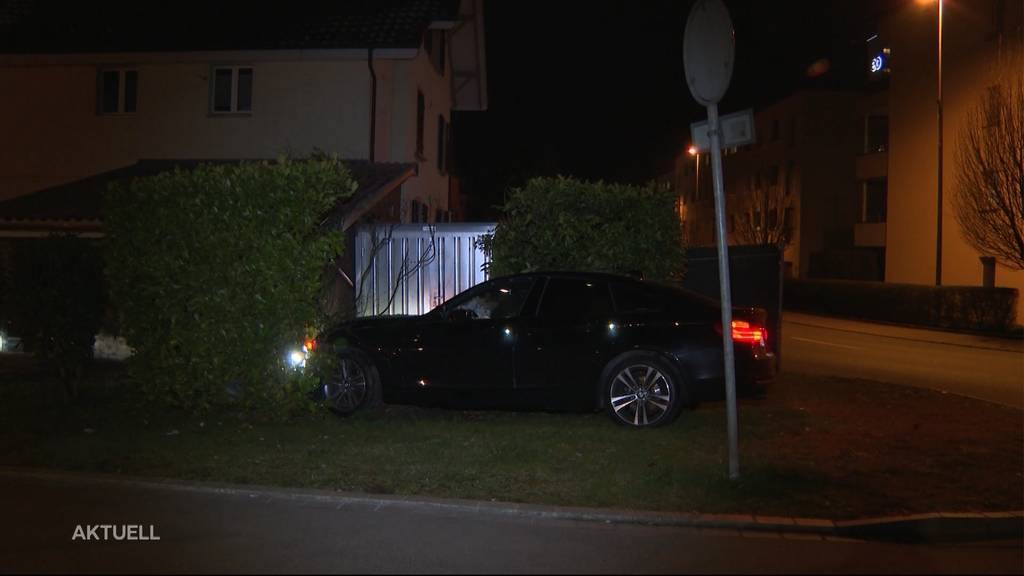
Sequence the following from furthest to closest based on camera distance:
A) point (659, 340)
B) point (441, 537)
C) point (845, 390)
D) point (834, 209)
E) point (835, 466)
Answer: point (834, 209) → point (845, 390) → point (659, 340) → point (835, 466) → point (441, 537)

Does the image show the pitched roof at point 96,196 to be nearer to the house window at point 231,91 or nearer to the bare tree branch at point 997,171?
the house window at point 231,91

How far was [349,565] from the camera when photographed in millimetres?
5324

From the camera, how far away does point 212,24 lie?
19953 millimetres

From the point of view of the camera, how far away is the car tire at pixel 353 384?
31.0ft

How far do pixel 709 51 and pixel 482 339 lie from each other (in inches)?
146

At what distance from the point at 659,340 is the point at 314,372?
3586mm

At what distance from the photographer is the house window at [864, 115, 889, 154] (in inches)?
1607

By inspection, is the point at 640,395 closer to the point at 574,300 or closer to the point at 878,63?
the point at 574,300

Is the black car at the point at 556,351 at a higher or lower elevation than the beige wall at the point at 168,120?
lower

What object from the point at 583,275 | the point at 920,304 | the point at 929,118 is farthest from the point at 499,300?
the point at 929,118

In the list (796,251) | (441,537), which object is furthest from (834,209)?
(441,537)

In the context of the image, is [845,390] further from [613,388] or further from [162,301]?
[162,301]

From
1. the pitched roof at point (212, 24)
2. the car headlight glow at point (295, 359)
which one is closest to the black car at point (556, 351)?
the car headlight glow at point (295, 359)

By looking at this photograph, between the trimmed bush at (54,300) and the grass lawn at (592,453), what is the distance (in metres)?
0.62
